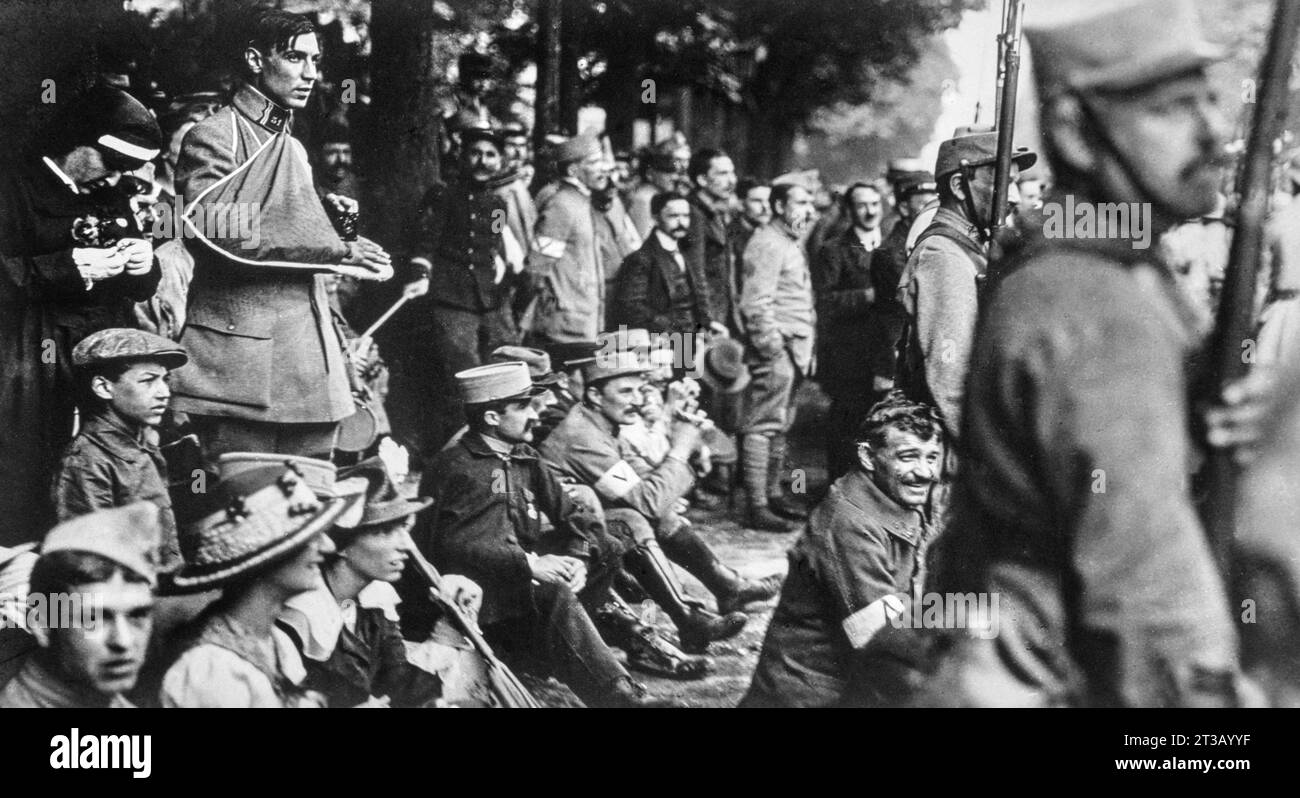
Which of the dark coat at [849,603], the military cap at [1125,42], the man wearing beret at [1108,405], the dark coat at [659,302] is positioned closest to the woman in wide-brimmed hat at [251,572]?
the dark coat at [659,302]

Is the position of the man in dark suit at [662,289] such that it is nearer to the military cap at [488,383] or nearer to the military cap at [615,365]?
the military cap at [615,365]

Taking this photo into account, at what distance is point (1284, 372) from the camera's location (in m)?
5.23

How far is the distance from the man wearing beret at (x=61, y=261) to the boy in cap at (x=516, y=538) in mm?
1337

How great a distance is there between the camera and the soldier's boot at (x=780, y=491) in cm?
539

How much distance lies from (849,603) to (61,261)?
3217 mm

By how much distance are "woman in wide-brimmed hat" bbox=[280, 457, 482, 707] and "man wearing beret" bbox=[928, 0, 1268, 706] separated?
2.07 meters

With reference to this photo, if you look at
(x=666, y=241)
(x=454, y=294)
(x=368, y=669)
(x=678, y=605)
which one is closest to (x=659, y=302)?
(x=666, y=241)

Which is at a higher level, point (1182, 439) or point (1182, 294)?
point (1182, 294)

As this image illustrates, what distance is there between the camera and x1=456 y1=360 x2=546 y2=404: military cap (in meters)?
5.41

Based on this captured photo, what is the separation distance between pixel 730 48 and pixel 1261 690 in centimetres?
311

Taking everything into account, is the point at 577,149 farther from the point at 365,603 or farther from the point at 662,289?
the point at 365,603

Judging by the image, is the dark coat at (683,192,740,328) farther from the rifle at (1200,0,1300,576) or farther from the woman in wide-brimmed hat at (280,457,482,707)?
the rifle at (1200,0,1300,576)
